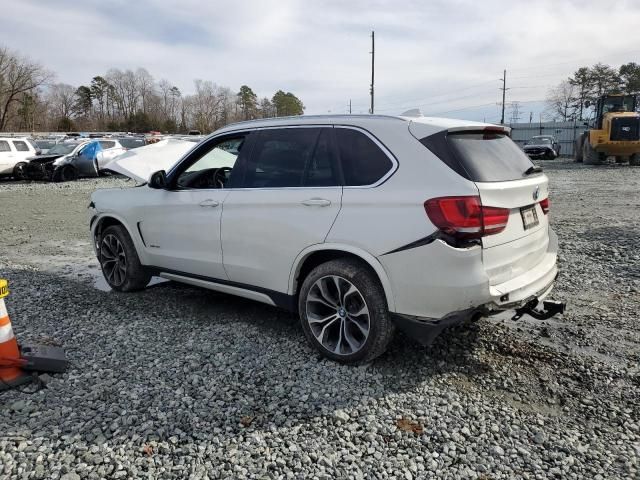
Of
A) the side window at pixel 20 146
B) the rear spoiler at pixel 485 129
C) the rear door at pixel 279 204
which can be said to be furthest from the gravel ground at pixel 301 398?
the side window at pixel 20 146

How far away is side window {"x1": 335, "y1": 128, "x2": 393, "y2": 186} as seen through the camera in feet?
11.6

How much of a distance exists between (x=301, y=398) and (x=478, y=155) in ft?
6.71

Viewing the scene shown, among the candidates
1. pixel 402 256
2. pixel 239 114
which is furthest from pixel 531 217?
pixel 239 114

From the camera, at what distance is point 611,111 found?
985 inches

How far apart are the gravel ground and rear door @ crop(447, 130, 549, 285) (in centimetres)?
82

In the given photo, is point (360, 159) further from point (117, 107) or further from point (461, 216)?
point (117, 107)

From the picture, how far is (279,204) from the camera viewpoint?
395 centimetres

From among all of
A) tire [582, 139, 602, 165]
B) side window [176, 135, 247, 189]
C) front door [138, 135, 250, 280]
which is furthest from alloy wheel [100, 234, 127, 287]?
tire [582, 139, 602, 165]

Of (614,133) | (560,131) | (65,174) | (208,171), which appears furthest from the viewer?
(560,131)

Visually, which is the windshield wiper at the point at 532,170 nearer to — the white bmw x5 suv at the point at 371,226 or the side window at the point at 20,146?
the white bmw x5 suv at the point at 371,226

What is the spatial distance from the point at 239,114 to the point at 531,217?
302 feet

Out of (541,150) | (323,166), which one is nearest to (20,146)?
(323,166)

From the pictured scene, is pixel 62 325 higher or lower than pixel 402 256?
lower

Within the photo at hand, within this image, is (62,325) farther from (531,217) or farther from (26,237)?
(26,237)
